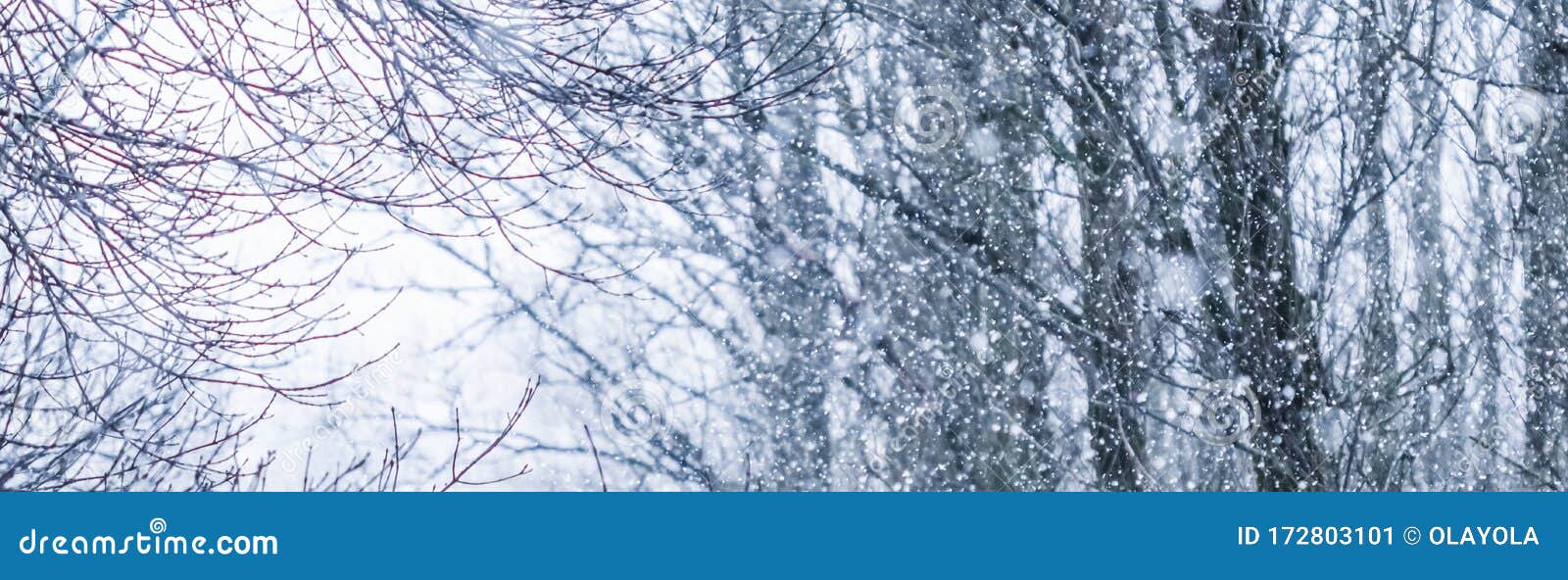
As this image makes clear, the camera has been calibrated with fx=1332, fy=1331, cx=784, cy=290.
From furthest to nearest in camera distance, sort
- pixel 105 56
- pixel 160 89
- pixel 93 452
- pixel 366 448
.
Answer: pixel 366 448 → pixel 93 452 → pixel 160 89 → pixel 105 56

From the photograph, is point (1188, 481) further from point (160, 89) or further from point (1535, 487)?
point (160, 89)

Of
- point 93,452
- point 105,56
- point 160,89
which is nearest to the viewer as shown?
point 105,56

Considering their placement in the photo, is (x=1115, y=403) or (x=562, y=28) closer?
(x=562, y=28)

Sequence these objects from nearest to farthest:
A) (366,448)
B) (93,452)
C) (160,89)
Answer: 1. (160,89)
2. (93,452)
3. (366,448)

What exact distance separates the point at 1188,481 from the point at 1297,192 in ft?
3.31

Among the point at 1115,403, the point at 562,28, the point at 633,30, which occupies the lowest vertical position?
the point at 1115,403

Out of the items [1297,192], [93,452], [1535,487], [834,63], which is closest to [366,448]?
[93,452]

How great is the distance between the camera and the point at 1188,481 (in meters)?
4.28

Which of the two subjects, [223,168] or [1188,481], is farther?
[1188,481]

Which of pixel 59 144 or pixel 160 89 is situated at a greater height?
pixel 160 89

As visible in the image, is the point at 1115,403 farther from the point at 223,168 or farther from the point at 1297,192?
the point at 223,168

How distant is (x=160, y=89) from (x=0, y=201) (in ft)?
1.32

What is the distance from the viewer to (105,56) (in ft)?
9.01

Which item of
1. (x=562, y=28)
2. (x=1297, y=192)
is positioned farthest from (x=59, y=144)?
(x=1297, y=192)
